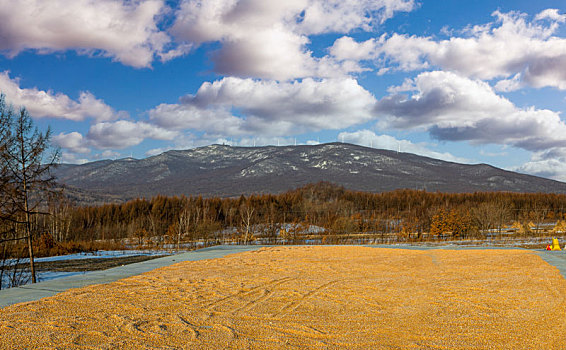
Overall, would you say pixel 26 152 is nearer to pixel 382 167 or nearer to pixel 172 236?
pixel 172 236

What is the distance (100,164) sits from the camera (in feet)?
652

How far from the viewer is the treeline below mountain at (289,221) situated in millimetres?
26047

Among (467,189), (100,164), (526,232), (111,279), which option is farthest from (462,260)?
(100,164)

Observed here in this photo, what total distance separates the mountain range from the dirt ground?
84030mm

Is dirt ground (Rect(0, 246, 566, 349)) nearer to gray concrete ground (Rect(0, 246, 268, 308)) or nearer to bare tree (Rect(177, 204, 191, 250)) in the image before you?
gray concrete ground (Rect(0, 246, 268, 308))

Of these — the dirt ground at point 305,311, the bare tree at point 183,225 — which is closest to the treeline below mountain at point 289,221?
the bare tree at point 183,225

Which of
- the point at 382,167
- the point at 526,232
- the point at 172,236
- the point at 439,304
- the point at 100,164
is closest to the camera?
the point at 439,304

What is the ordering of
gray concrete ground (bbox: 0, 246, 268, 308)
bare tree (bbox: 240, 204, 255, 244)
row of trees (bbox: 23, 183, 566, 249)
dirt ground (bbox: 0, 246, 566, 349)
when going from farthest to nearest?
row of trees (bbox: 23, 183, 566, 249), bare tree (bbox: 240, 204, 255, 244), gray concrete ground (bbox: 0, 246, 268, 308), dirt ground (bbox: 0, 246, 566, 349)

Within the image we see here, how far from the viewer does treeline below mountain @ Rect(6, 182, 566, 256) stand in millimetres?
26047

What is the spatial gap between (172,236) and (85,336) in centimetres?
2487

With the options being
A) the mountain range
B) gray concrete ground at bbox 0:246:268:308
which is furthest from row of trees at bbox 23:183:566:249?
the mountain range

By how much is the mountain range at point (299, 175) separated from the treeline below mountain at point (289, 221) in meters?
47.3

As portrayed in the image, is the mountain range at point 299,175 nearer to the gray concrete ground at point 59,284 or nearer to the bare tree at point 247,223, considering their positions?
the bare tree at point 247,223

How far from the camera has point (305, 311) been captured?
247 inches
